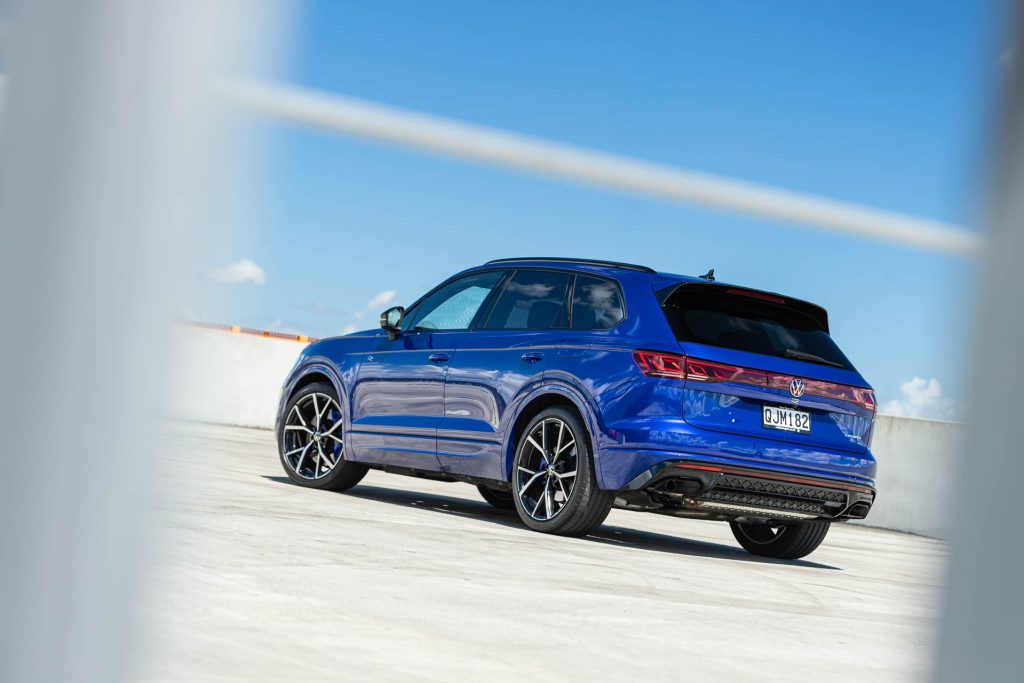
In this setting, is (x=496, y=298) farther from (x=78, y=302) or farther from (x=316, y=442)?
(x=78, y=302)

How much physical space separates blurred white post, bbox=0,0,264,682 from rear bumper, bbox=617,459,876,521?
538 centimetres

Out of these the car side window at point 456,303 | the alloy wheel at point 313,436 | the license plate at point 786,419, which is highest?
the car side window at point 456,303

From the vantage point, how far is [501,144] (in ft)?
4.24

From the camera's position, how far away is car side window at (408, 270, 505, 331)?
7.97m

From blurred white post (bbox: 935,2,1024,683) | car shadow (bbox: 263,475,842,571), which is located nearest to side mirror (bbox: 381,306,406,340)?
car shadow (bbox: 263,475,842,571)

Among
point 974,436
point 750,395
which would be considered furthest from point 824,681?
point 750,395

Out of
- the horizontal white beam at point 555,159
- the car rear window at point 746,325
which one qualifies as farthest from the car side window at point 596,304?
the horizontal white beam at point 555,159

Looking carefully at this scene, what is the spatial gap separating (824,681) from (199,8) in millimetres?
2807

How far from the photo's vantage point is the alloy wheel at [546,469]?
6.92 metres

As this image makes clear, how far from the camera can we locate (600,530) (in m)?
8.09

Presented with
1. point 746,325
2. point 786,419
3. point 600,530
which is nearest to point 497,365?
point 600,530

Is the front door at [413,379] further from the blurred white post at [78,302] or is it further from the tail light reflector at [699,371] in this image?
the blurred white post at [78,302]

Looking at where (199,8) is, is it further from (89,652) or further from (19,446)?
(89,652)

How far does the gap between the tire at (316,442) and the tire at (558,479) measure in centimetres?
168
